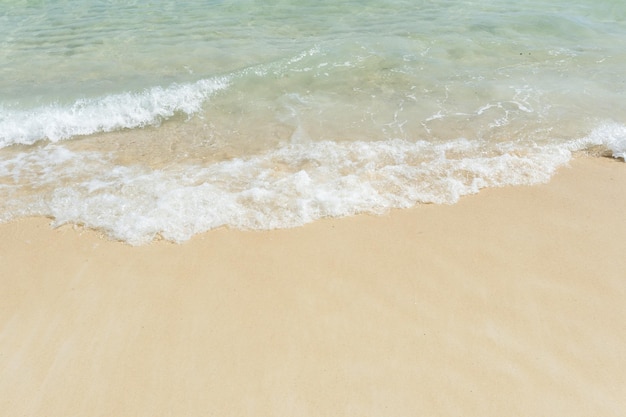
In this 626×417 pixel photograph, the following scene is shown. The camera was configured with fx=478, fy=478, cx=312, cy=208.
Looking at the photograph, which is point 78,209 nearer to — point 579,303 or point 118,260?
point 118,260

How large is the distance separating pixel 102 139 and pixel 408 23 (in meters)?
6.04

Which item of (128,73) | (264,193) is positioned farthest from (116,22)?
(264,193)

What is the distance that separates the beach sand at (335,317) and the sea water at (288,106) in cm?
40

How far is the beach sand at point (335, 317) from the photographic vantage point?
295 cm

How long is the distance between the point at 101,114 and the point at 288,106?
97.2 inches

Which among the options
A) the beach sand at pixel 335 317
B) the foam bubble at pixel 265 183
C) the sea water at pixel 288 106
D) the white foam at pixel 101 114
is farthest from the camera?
the white foam at pixel 101 114

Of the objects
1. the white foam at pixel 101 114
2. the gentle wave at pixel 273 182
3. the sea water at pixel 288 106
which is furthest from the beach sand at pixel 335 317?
the white foam at pixel 101 114

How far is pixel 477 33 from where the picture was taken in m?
8.48

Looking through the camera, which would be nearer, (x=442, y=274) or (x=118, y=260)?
(x=442, y=274)

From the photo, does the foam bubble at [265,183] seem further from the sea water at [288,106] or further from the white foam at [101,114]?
the white foam at [101,114]

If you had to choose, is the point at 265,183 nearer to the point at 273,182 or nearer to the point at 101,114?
the point at 273,182

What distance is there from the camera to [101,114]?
20.7ft

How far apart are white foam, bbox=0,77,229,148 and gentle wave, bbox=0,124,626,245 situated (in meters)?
0.55

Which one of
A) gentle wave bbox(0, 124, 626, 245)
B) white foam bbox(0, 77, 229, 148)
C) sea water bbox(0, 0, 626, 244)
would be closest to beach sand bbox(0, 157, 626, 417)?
gentle wave bbox(0, 124, 626, 245)
